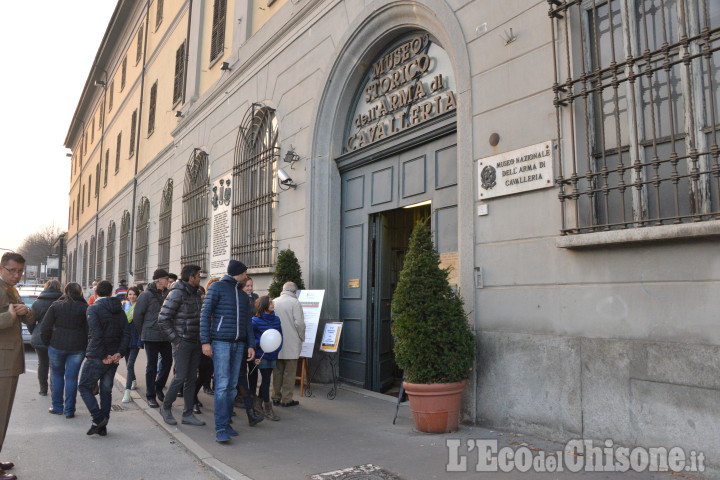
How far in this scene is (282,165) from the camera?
36.3 feet

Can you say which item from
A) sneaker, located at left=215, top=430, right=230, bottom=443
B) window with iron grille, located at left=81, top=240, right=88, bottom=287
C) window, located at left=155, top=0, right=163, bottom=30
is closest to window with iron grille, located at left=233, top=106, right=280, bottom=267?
sneaker, located at left=215, top=430, right=230, bottom=443

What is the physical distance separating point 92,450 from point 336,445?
251 cm

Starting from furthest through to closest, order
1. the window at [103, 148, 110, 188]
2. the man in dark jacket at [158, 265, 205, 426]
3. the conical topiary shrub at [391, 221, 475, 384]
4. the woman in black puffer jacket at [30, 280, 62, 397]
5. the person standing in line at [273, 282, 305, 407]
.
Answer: the window at [103, 148, 110, 188] → the woman in black puffer jacket at [30, 280, 62, 397] → the person standing in line at [273, 282, 305, 407] → the man in dark jacket at [158, 265, 205, 426] → the conical topiary shrub at [391, 221, 475, 384]

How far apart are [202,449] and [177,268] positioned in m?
12.0

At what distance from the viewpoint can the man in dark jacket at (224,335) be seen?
19.8 feet

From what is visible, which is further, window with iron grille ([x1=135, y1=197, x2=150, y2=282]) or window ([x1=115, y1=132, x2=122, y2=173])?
window ([x1=115, y1=132, x2=122, y2=173])

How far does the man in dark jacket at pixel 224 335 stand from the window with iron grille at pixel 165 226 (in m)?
13.2

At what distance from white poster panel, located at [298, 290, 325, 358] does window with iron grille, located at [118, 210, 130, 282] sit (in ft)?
58.9

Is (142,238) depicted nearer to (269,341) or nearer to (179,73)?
(179,73)

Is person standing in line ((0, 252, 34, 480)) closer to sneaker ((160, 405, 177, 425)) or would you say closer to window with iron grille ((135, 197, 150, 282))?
sneaker ((160, 405, 177, 425))

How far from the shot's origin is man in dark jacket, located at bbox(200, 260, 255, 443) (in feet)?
19.8

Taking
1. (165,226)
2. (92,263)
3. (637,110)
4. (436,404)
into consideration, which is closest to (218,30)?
(165,226)

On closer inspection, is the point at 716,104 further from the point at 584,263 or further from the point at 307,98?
the point at 307,98

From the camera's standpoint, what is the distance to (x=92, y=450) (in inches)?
227
